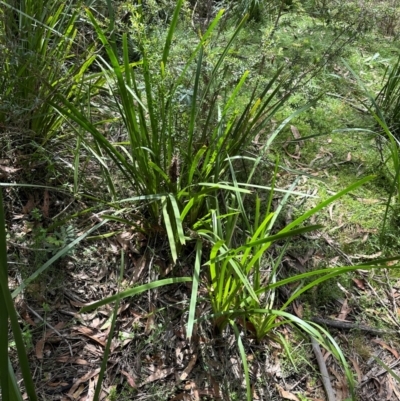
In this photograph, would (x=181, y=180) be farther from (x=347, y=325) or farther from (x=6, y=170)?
(x=347, y=325)

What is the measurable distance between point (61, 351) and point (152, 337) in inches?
11.4

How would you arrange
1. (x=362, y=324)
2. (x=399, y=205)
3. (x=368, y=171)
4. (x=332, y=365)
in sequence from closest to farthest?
(x=332, y=365) < (x=362, y=324) < (x=399, y=205) < (x=368, y=171)

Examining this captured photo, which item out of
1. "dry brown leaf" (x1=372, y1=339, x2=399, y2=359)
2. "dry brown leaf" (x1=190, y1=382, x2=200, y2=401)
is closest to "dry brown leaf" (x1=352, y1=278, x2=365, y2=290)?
"dry brown leaf" (x1=372, y1=339, x2=399, y2=359)

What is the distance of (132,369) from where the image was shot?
1.30m

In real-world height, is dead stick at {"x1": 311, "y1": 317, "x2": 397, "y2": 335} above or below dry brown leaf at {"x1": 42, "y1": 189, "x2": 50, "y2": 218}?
below

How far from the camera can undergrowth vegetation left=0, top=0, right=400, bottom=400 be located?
1276mm

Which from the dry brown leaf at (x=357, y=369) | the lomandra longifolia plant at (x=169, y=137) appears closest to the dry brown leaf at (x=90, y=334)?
the lomandra longifolia plant at (x=169, y=137)

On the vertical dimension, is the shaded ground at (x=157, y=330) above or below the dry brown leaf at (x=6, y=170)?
below

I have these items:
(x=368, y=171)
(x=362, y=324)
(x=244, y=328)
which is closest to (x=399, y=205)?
(x=368, y=171)

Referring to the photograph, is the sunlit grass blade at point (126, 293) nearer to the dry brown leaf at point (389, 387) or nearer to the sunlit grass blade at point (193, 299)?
the sunlit grass blade at point (193, 299)

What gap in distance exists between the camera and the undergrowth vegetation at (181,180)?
128cm

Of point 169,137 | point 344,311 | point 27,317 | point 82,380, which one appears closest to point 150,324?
point 82,380

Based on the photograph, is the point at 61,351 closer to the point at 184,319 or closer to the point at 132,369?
the point at 132,369

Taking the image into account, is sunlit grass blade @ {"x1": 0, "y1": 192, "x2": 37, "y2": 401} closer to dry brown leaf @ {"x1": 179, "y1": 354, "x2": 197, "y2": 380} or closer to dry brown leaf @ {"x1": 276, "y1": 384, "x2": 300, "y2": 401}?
dry brown leaf @ {"x1": 179, "y1": 354, "x2": 197, "y2": 380}
